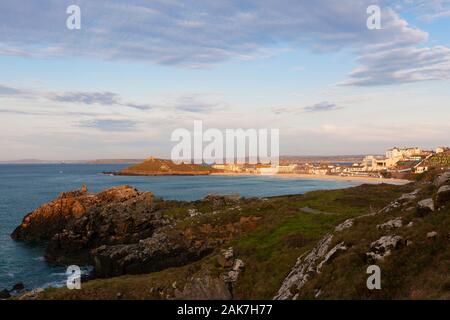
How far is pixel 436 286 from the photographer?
17.2 meters

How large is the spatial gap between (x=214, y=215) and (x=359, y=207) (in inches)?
783

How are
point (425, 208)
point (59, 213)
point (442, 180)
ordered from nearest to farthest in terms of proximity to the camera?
point (425, 208)
point (442, 180)
point (59, 213)

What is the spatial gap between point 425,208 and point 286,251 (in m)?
13.0

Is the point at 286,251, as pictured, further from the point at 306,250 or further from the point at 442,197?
the point at 442,197

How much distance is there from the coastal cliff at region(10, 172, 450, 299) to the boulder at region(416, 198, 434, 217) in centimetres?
6

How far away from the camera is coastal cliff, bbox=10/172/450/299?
20.9m

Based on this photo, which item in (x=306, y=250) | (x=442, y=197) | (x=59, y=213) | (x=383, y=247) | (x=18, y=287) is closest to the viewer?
(x=383, y=247)

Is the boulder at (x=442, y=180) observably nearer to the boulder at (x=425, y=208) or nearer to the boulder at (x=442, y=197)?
the boulder at (x=442, y=197)

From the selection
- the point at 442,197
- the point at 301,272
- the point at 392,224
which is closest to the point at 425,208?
the point at 442,197

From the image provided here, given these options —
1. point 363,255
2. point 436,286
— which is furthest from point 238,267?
point 436,286

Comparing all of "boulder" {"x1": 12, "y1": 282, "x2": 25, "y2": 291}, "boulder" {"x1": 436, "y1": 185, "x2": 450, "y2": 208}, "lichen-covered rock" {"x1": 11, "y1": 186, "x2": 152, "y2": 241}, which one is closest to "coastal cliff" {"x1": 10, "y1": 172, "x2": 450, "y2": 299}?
"boulder" {"x1": 436, "y1": 185, "x2": 450, "y2": 208}

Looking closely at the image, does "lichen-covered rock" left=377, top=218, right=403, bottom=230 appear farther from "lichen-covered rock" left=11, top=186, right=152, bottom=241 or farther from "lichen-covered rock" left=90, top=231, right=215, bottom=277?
"lichen-covered rock" left=11, top=186, right=152, bottom=241

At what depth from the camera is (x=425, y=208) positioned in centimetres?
2523
